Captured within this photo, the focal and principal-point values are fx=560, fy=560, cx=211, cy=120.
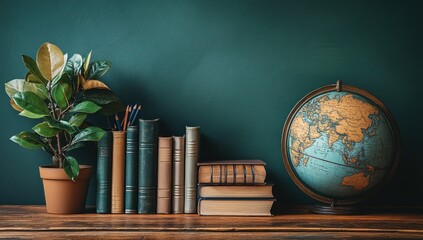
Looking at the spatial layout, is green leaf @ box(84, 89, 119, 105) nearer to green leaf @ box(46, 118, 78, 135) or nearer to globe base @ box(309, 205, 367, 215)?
green leaf @ box(46, 118, 78, 135)

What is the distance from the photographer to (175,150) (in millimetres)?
2410

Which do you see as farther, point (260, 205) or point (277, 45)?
point (277, 45)

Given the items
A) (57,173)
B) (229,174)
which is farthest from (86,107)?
(229,174)

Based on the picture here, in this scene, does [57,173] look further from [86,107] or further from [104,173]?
[86,107]

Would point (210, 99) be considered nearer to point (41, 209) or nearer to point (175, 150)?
point (175, 150)

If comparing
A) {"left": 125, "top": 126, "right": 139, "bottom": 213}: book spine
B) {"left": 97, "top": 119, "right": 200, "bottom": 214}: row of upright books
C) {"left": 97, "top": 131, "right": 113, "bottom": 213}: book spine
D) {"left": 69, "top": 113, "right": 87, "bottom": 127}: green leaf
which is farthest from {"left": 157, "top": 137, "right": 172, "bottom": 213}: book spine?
{"left": 69, "top": 113, "right": 87, "bottom": 127}: green leaf

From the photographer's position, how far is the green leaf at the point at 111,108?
246cm

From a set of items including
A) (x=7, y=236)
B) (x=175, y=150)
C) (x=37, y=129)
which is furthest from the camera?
(x=175, y=150)

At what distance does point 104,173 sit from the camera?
7.84ft

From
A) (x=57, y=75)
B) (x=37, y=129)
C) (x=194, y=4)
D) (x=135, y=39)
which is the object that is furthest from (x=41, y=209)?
(x=194, y=4)

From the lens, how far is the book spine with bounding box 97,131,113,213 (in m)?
2.39

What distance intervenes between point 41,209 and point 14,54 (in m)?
0.75

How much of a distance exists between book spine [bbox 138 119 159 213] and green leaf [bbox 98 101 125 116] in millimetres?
149

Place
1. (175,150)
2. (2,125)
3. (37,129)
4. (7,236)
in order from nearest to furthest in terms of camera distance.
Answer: (7,236)
(37,129)
(175,150)
(2,125)
